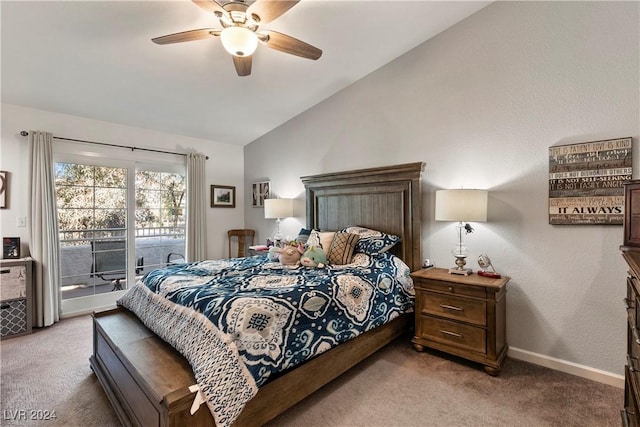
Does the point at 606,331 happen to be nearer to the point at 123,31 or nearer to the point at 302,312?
the point at 302,312

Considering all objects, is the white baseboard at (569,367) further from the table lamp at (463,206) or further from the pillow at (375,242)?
the pillow at (375,242)

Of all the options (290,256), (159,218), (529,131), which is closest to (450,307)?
(290,256)

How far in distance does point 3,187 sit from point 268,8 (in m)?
3.50

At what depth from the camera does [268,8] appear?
1.89 m

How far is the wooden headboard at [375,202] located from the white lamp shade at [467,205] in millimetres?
512

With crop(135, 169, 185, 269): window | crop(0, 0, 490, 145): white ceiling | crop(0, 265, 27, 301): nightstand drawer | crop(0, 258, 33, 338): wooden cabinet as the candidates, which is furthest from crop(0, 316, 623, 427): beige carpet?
crop(0, 0, 490, 145): white ceiling

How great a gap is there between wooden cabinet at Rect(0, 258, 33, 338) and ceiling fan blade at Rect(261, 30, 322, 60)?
339 centimetres

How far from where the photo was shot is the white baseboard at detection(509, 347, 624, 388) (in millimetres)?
2184

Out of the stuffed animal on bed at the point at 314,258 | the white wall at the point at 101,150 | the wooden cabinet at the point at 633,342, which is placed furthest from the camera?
the white wall at the point at 101,150

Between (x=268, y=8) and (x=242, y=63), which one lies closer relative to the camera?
(x=268, y=8)

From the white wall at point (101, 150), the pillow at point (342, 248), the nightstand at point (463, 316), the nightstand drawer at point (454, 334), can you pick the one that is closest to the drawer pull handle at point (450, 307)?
the nightstand at point (463, 316)

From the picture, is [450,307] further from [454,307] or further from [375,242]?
[375,242]

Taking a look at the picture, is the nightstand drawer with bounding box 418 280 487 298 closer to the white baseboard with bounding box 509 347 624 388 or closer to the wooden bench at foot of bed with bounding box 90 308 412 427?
the wooden bench at foot of bed with bounding box 90 308 412 427

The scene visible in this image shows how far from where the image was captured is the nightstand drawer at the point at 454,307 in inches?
93.3
